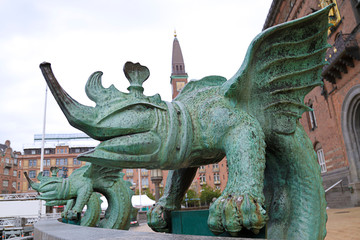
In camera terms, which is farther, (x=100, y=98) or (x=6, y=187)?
(x=6, y=187)

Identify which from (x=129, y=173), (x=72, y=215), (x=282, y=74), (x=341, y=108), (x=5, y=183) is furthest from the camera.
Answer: (x=129, y=173)

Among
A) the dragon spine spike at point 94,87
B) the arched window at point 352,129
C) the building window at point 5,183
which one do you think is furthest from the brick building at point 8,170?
the dragon spine spike at point 94,87

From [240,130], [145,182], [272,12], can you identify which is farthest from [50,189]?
[145,182]

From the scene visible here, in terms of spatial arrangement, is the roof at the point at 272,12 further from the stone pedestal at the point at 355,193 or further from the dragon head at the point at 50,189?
the dragon head at the point at 50,189

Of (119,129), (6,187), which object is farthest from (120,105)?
(6,187)

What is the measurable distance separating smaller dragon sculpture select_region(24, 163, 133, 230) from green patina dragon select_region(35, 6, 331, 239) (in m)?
1.03

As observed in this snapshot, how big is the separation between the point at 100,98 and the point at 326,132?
1451 centimetres

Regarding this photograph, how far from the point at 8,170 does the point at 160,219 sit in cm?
4681

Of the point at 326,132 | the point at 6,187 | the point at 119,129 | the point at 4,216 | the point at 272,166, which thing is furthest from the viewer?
the point at 6,187

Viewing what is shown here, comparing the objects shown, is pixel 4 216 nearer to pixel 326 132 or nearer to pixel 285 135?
pixel 285 135

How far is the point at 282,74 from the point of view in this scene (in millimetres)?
1525

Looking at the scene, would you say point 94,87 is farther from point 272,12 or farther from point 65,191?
point 272,12

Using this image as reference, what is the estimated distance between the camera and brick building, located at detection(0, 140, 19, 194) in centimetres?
3897

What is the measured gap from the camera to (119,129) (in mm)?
1227
